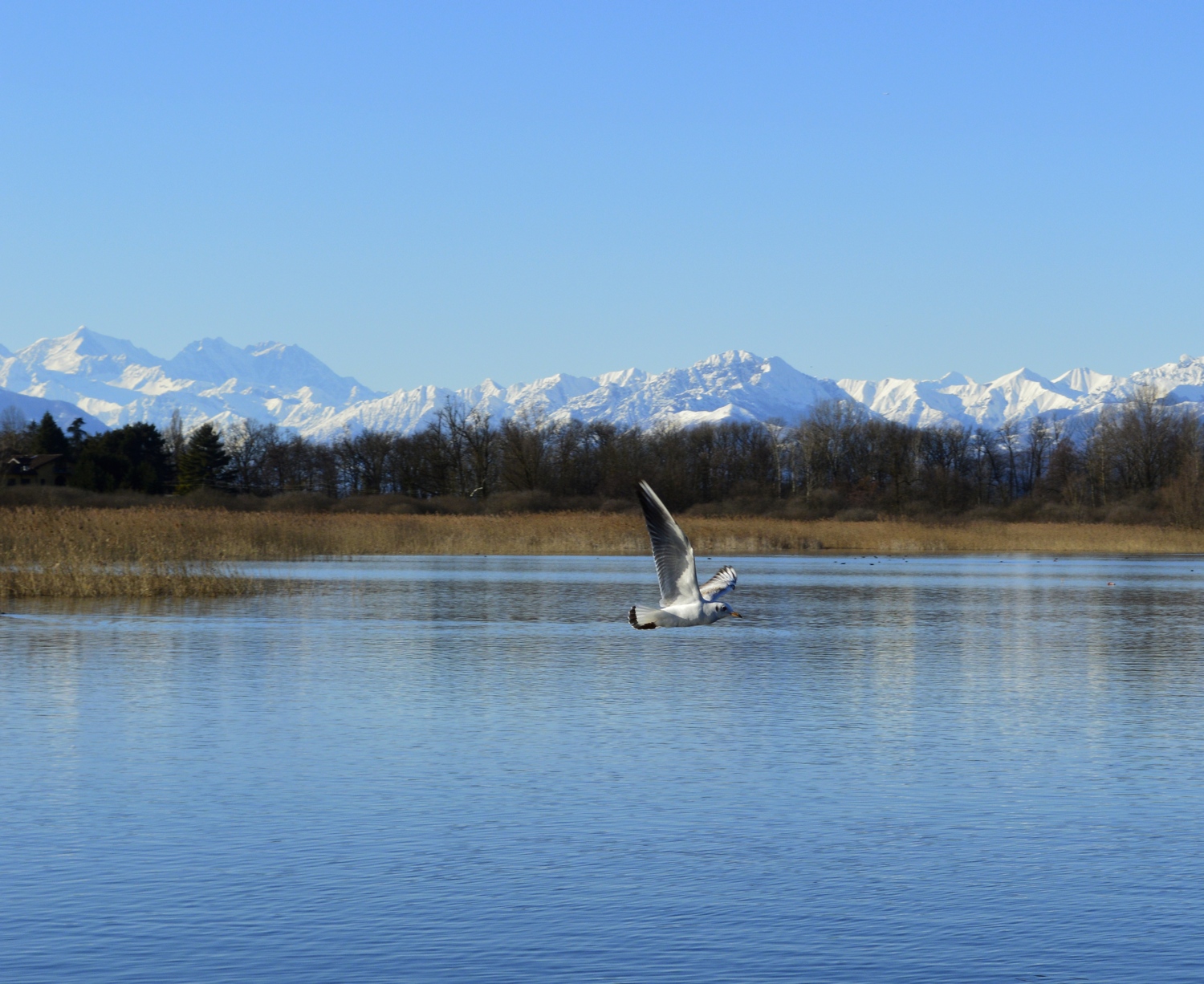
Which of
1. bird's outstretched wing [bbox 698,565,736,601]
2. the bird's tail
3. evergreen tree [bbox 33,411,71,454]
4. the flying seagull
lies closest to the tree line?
evergreen tree [bbox 33,411,71,454]

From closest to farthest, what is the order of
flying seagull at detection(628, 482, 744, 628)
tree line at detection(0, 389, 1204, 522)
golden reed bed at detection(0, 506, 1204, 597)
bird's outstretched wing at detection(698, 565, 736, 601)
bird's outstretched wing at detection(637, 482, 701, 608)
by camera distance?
flying seagull at detection(628, 482, 744, 628)
bird's outstretched wing at detection(637, 482, 701, 608)
bird's outstretched wing at detection(698, 565, 736, 601)
golden reed bed at detection(0, 506, 1204, 597)
tree line at detection(0, 389, 1204, 522)

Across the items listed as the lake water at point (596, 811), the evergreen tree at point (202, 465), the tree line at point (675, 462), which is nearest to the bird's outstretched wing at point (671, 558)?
the lake water at point (596, 811)

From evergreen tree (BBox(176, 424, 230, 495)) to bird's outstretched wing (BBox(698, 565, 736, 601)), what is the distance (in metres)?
83.3

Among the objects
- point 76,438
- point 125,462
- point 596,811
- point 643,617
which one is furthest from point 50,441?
point 596,811

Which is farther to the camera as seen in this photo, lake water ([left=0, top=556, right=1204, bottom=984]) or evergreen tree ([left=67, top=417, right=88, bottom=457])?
evergreen tree ([left=67, top=417, right=88, bottom=457])

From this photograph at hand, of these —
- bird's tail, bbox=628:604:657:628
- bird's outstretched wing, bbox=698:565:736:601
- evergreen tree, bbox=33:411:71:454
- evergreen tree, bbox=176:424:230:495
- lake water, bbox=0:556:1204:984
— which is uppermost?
evergreen tree, bbox=33:411:71:454

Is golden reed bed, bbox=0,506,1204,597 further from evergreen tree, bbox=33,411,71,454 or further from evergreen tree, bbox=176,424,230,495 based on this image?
evergreen tree, bbox=33,411,71,454

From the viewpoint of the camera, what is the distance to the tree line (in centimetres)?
8681

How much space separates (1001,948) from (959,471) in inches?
4802

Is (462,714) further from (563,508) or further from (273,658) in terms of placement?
(563,508)

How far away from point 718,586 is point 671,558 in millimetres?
1181

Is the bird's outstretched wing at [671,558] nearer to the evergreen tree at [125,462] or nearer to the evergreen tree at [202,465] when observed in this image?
the evergreen tree at [125,462]

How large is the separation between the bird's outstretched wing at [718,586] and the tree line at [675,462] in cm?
5405

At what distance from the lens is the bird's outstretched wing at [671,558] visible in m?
13.2
